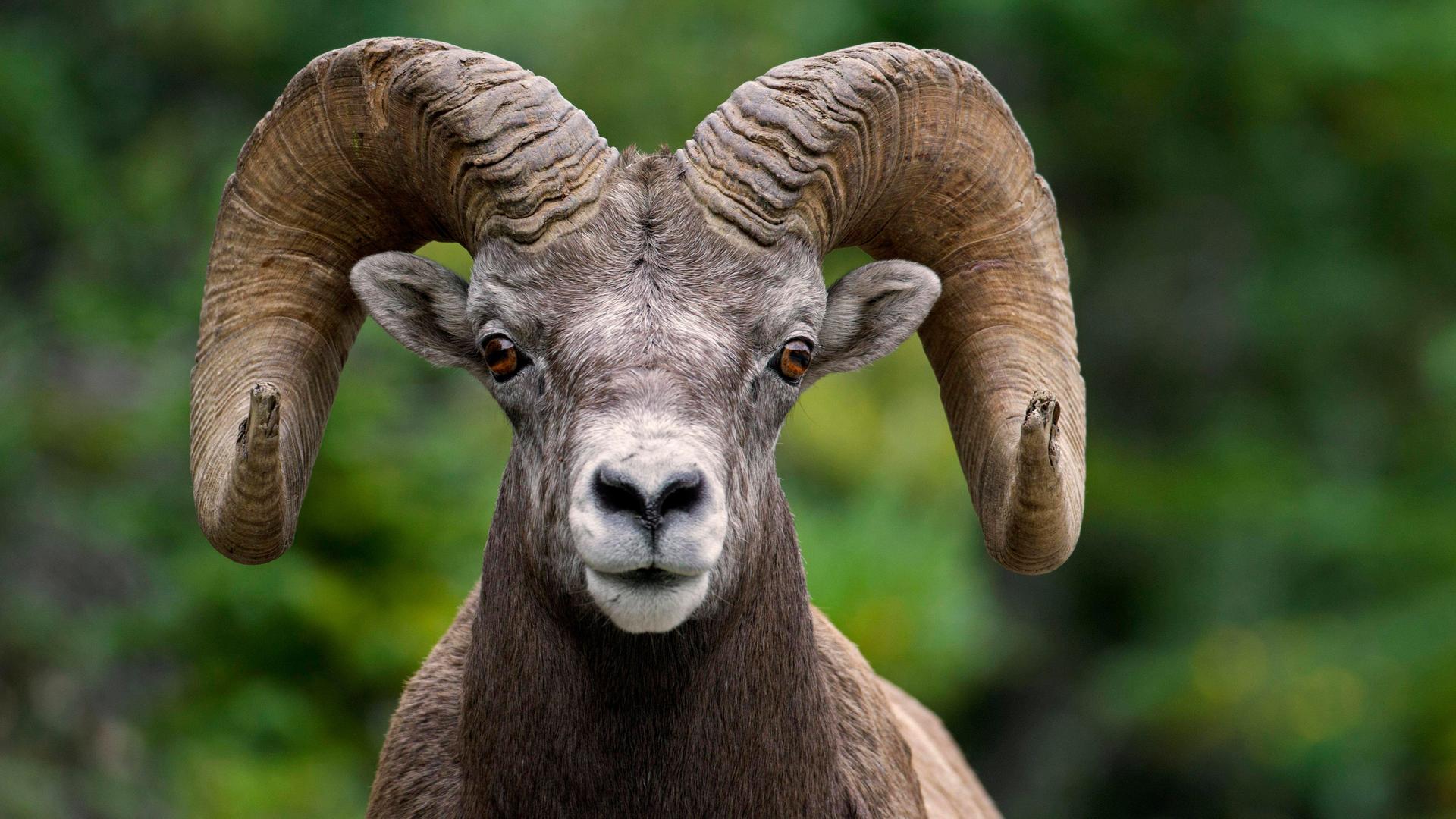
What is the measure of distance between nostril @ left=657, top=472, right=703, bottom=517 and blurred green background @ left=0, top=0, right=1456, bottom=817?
6783 millimetres

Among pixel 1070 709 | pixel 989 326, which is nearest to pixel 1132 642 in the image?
pixel 1070 709

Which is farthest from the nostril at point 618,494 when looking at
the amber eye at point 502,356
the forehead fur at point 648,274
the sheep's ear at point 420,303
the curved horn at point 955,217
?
the sheep's ear at point 420,303

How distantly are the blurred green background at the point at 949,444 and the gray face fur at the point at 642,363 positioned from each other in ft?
19.0

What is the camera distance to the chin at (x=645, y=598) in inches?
189

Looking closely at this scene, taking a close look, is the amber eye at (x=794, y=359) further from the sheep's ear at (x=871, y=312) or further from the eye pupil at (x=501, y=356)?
the eye pupil at (x=501, y=356)

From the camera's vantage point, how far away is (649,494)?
4.61m

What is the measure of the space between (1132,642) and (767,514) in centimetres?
2068

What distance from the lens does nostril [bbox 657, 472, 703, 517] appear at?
4.63m

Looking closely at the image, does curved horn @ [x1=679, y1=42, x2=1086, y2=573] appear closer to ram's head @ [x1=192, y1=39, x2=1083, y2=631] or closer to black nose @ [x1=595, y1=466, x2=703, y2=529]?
ram's head @ [x1=192, y1=39, x2=1083, y2=631]

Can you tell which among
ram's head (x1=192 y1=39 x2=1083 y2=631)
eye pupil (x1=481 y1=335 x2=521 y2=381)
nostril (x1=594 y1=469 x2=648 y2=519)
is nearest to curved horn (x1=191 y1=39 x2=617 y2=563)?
ram's head (x1=192 y1=39 x2=1083 y2=631)

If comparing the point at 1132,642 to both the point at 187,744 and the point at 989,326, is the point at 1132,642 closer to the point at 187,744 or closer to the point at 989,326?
the point at 187,744

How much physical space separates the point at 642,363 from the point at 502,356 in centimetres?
66

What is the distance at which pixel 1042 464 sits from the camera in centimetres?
538

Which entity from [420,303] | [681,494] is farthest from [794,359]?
[420,303]
